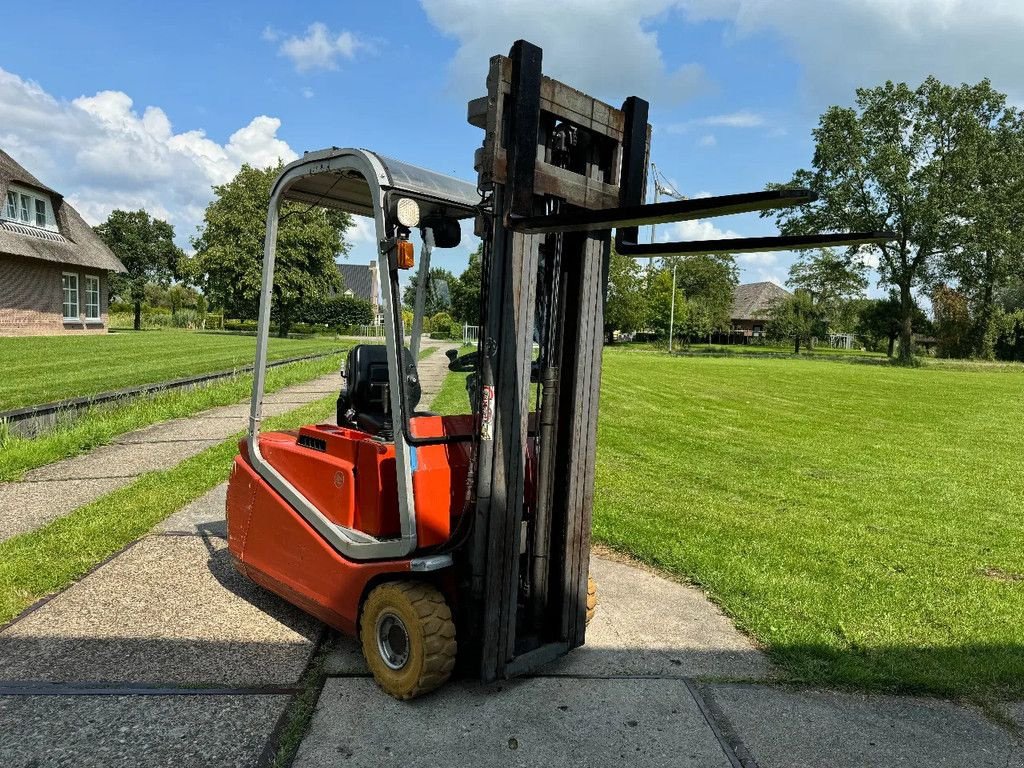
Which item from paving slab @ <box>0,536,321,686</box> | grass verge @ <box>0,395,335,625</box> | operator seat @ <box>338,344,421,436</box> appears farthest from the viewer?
grass verge @ <box>0,395,335,625</box>

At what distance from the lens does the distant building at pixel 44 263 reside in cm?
3044

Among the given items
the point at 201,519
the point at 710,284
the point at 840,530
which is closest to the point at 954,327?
the point at 710,284

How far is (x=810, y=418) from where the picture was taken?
15125 millimetres

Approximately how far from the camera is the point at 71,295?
34906 millimetres

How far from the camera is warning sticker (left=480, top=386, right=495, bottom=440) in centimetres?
324

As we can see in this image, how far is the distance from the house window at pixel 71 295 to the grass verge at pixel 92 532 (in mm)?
31509

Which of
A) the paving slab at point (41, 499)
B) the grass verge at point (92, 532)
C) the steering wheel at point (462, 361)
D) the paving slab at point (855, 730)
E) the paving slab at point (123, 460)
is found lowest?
the paving slab at point (41, 499)

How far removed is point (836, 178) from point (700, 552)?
175 feet

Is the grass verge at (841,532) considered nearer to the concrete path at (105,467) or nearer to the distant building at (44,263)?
the concrete path at (105,467)

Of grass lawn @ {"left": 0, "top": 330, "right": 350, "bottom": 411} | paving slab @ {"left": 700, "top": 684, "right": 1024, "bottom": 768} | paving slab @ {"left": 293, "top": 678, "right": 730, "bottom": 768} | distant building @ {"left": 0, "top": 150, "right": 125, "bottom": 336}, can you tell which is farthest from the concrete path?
distant building @ {"left": 0, "top": 150, "right": 125, "bottom": 336}

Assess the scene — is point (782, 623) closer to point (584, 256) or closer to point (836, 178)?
point (584, 256)

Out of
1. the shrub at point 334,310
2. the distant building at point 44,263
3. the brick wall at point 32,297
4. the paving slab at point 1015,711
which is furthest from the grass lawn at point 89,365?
the shrub at point 334,310

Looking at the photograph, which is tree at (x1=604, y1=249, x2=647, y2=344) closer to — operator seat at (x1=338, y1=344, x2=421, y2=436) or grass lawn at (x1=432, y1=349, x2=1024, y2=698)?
grass lawn at (x1=432, y1=349, x2=1024, y2=698)

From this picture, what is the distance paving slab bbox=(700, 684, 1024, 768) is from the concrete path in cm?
549
